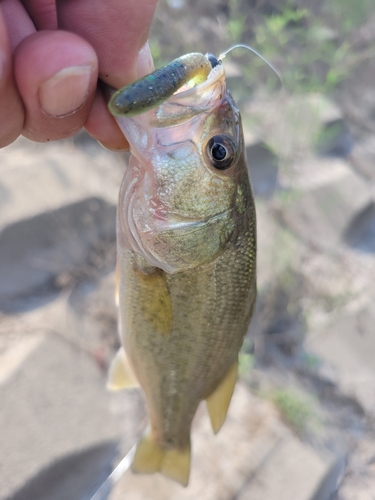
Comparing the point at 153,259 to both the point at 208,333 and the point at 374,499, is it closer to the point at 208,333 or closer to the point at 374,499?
the point at 208,333

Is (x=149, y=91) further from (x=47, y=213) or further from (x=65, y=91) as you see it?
(x=47, y=213)

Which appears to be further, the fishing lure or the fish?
the fish

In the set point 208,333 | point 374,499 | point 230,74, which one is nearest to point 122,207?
point 208,333

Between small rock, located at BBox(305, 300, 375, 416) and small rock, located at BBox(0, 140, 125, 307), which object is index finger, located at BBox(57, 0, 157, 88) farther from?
small rock, located at BBox(305, 300, 375, 416)

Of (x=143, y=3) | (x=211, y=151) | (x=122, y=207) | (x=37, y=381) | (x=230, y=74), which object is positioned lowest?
(x=37, y=381)

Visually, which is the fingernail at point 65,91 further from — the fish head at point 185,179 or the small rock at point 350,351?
the small rock at point 350,351

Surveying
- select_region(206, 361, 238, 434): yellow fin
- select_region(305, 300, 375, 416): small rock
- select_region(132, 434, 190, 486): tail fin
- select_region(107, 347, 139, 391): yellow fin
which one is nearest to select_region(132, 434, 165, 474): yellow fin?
select_region(132, 434, 190, 486): tail fin
